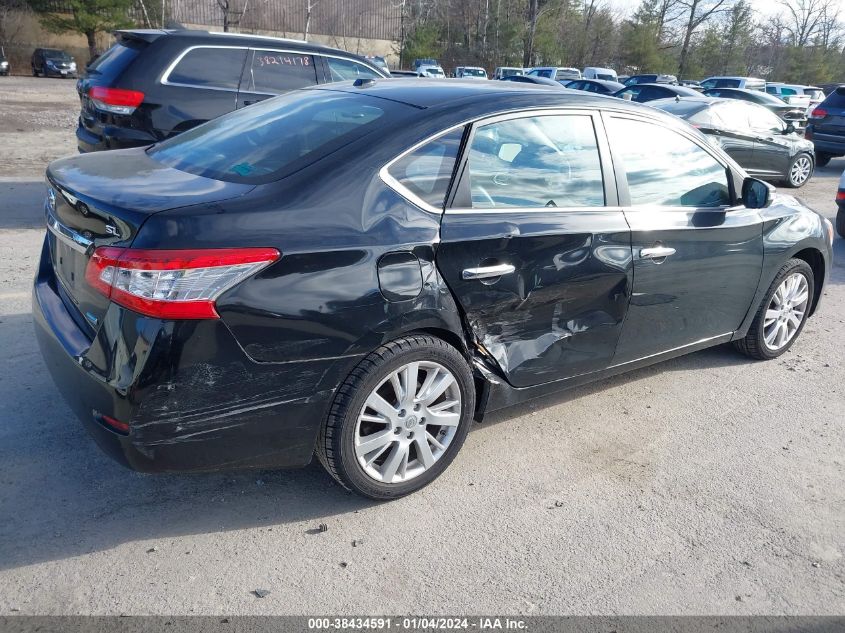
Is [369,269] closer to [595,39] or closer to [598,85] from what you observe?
[598,85]

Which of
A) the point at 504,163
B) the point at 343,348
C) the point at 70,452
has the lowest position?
the point at 70,452

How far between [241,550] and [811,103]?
105 ft

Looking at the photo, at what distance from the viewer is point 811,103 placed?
94.8 ft

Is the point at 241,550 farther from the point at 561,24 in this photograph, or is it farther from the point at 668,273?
the point at 561,24

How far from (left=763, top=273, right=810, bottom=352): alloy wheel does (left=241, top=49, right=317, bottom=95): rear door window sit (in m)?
5.43

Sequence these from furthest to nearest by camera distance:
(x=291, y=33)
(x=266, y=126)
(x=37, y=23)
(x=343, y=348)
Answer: (x=291, y=33) < (x=37, y=23) < (x=266, y=126) < (x=343, y=348)

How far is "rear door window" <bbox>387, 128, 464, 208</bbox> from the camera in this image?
3113 mm

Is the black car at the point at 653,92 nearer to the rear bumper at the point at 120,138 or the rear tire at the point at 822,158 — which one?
the rear tire at the point at 822,158

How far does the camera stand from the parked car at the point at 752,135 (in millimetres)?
11758

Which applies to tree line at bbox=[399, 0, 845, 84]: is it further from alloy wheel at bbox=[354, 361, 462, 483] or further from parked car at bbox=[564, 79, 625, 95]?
alloy wheel at bbox=[354, 361, 462, 483]

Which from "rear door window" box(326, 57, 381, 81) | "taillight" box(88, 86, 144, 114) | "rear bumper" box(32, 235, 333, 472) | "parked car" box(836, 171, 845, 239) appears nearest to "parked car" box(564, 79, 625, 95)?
"parked car" box(836, 171, 845, 239)

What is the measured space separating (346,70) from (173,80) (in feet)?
7.18

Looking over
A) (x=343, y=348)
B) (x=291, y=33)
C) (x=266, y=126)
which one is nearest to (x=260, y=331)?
(x=343, y=348)

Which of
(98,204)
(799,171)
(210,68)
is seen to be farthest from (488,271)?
(799,171)
